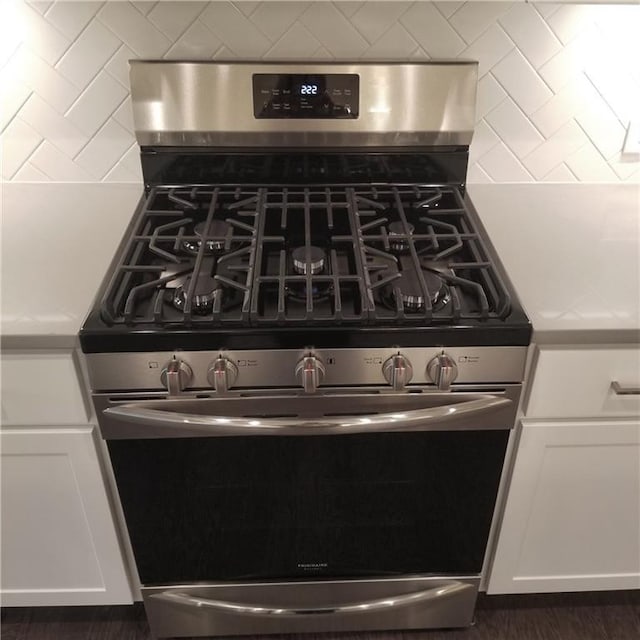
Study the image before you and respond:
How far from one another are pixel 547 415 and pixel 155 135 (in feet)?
3.39

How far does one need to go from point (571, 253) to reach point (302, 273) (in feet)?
1.80

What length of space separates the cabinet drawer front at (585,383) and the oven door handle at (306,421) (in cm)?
8

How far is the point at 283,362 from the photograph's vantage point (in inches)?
43.9

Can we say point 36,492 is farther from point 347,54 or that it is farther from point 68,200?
point 347,54

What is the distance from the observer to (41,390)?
117cm

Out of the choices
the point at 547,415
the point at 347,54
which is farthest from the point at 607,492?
the point at 347,54

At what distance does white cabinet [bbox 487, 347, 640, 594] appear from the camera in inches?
47.0

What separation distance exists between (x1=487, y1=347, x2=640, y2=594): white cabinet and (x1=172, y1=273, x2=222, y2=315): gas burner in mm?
587

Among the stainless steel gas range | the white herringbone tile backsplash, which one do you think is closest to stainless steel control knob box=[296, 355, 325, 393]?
the stainless steel gas range

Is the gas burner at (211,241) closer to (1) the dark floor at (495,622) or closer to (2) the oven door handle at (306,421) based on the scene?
(2) the oven door handle at (306,421)

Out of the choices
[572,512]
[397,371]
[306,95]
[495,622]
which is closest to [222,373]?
[397,371]

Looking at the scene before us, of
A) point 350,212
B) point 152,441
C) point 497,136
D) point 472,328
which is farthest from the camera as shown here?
point 497,136

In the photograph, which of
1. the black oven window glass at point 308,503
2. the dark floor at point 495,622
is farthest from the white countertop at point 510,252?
the dark floor at point 495,622

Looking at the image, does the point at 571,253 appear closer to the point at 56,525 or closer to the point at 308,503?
the point at 308,503
